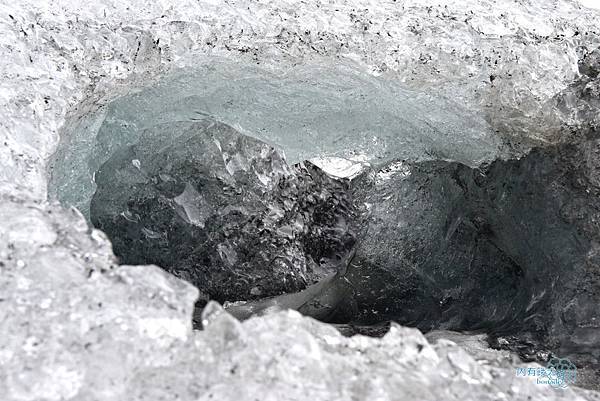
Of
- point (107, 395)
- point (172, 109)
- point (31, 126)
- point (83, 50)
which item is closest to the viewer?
point (107, 395)

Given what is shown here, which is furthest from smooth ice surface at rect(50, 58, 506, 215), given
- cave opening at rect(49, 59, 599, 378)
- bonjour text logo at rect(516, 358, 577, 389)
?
bonjour text logo at rect(516, 358, 577, 389)

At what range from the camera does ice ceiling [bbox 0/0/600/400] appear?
592 millimetres

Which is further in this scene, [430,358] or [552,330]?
[552,330]

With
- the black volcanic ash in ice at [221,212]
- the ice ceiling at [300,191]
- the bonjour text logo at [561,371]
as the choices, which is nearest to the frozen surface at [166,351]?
the ice ceiling at [300,191]

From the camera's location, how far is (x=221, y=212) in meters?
1.23

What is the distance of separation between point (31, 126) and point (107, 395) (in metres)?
0.38

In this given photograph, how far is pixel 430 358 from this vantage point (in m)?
0.62

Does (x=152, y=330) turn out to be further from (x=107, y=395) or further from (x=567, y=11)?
(x=567, y=11)

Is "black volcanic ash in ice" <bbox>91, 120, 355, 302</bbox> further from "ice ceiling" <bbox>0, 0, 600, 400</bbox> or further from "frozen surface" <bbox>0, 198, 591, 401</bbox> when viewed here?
"frozen surface" <bbox>0, 198, 591, 401</bbox>

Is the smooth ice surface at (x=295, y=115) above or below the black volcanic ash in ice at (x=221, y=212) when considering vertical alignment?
above

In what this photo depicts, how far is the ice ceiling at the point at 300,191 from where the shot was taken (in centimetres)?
59

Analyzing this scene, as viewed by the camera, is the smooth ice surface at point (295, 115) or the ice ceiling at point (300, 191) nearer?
the ice ceiling at point (300, 191)

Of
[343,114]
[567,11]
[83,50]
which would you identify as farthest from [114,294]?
[567,11]

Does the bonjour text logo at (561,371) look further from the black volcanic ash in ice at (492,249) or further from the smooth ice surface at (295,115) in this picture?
the smooth ice surface at (295,115)
